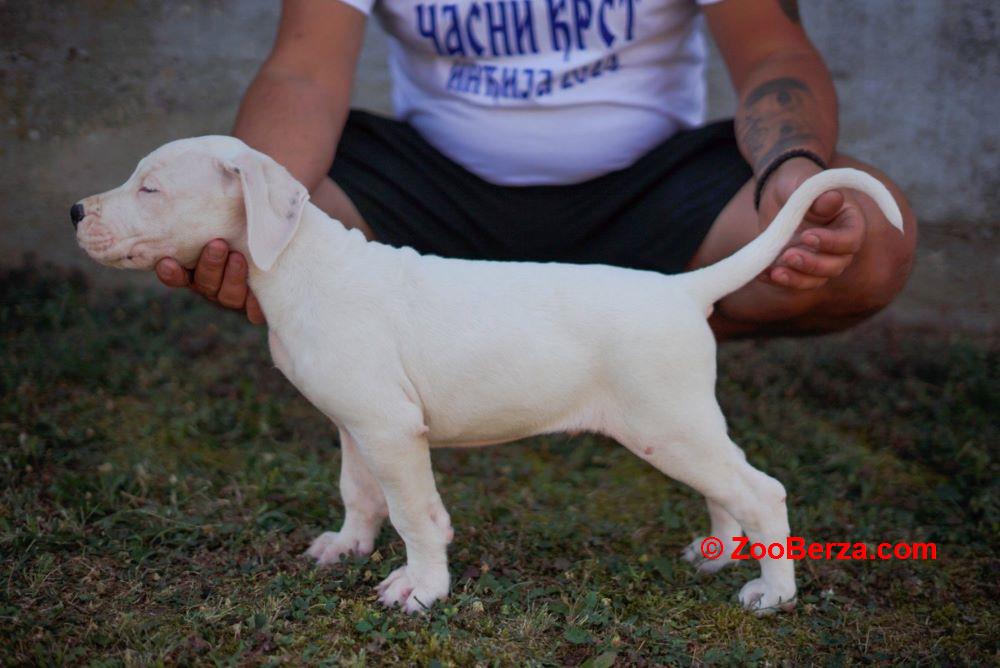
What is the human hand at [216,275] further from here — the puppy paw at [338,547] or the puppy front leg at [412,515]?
the puppy paw at [338,547]

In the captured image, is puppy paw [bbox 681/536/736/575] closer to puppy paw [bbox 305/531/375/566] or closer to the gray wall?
puppy paw [bbox 305/531/375/566]

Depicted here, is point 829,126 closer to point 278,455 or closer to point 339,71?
point 339,71

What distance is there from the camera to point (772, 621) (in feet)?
9.05

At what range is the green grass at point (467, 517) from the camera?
258cm

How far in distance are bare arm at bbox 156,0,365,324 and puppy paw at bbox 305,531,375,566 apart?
1191 millimetres

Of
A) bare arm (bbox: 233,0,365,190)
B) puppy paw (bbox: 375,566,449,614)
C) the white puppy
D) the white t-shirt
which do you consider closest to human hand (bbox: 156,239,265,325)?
the white puppy

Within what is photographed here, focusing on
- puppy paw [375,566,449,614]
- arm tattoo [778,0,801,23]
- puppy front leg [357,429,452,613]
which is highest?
arm tattoo [778,0,801,23]

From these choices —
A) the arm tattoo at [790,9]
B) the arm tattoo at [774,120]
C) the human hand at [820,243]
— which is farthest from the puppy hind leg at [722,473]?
the arm tattoo at [790,9]

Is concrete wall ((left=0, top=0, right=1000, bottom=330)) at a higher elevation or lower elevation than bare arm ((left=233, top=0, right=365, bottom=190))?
lower

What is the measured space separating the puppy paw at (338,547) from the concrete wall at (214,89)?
10.3 feet

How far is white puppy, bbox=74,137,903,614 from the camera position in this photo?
2.55 m

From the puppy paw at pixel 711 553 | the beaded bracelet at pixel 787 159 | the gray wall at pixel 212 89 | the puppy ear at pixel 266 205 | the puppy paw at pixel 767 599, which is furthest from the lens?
the gray wall at pixel 212 89

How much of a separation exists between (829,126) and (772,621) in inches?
66.0

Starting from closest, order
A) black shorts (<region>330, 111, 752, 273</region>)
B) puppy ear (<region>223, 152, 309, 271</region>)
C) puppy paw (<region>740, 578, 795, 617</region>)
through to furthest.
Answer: puppy ear (<region>223, 152, 309, 271</region>) → puppy paw (<region>740, 578, 795, 617</region>) → black shorts (<region>330, 111, 752, 273</region>)
